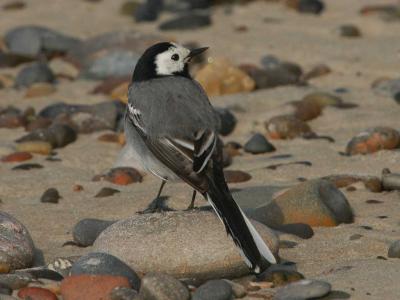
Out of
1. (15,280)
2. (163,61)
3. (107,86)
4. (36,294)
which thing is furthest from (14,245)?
(107,86)

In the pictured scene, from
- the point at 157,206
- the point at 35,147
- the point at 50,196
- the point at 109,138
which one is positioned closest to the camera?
the point at 157,206

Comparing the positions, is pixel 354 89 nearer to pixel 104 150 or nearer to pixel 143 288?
pixel 104 150

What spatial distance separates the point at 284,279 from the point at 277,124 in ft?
12.1

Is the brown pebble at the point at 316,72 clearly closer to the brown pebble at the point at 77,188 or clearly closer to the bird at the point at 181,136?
the brown pebble at the point at 77,188

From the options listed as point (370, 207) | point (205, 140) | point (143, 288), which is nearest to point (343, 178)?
point (370, 207)

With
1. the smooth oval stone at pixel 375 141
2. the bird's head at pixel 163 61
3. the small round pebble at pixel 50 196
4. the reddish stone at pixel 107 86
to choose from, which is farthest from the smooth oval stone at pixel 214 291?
the reddish stone at pixel 107 86

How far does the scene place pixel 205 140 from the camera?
21.1 feet

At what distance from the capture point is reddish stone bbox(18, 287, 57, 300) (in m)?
5.80

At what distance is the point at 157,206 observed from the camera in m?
7.20

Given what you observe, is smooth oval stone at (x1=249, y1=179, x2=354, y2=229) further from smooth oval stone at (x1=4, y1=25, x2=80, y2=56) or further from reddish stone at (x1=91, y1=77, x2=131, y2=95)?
smooth oval stone at (x1=4, y1=25, x2=80, y2=56)

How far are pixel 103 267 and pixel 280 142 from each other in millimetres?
3785

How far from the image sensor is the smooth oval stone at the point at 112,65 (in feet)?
39.2

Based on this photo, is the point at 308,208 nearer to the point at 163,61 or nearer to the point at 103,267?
the point at 163,61

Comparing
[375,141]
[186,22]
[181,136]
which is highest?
[181,136]
